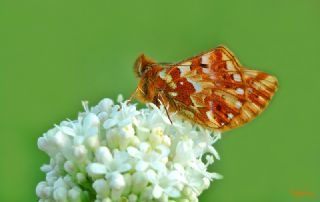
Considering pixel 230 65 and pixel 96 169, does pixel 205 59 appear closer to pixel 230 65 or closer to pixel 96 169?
pixel 230 65

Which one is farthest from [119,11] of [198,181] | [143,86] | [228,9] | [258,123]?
[198,181]

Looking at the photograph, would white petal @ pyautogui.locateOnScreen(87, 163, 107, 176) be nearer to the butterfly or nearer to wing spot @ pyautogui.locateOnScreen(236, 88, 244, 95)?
the butterfly

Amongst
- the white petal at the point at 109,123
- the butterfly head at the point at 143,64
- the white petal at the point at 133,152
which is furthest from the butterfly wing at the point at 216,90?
the white petal at the point at 133,152

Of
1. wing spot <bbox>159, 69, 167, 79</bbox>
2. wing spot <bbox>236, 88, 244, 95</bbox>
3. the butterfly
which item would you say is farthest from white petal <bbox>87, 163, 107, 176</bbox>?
wing spot <bbox>236, 88, 244, 95</bbox>

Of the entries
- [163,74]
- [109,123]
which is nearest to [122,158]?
[109,123]

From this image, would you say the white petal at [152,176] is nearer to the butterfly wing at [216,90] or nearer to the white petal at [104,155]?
the white petal at [104,155]

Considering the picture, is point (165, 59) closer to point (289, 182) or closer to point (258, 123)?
point (258, 123)
